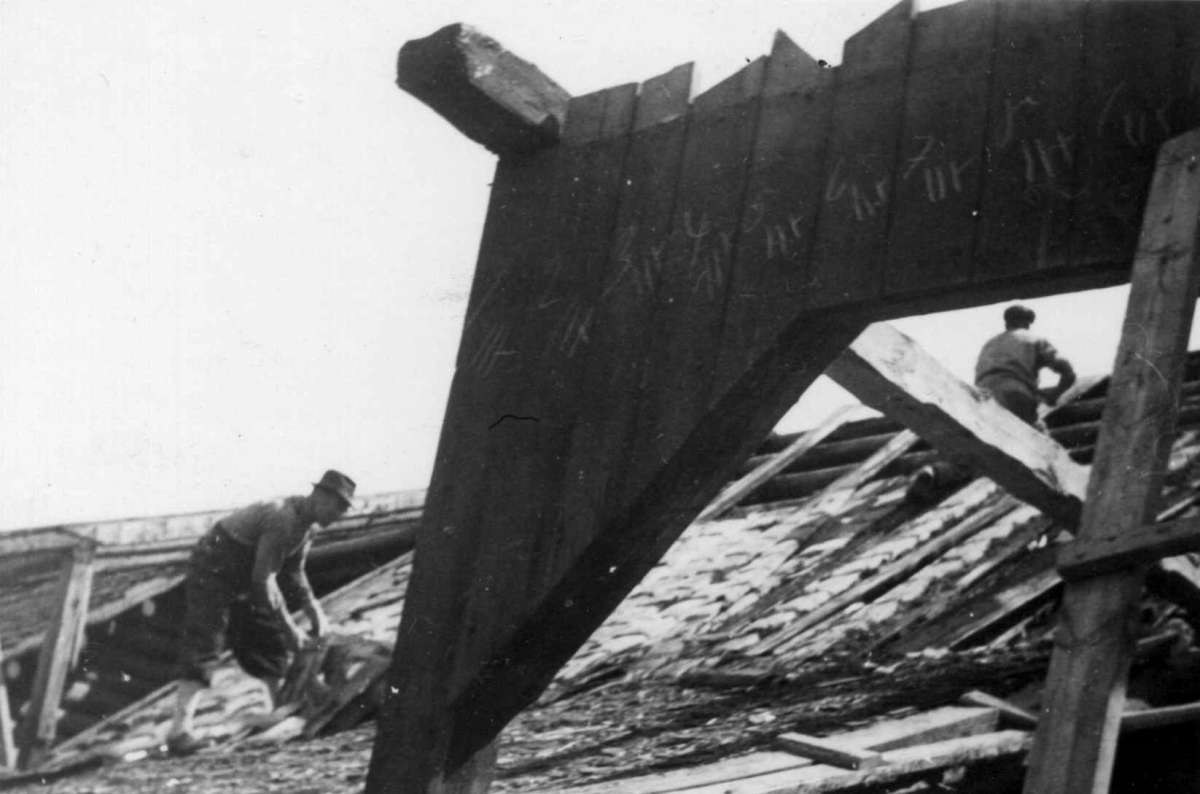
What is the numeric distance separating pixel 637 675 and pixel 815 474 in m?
3.07

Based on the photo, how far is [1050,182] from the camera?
221 centimetres

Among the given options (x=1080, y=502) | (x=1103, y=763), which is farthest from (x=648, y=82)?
(x=1080, y=502)

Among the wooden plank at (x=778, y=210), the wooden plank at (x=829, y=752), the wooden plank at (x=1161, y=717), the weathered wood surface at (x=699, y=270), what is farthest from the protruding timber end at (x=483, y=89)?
the wooden plank at (x=1161, y=717)

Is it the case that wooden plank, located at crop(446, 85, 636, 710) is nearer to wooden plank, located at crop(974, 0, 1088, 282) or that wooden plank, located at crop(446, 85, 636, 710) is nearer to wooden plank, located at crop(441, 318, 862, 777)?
wooden plank, located at crop(441, 318, 862, 777)

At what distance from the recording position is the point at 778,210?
8.18 ft

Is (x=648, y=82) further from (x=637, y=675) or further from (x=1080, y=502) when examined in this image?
(x=637, y=675)

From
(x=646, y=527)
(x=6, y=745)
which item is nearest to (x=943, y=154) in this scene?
(x=646, y=527)

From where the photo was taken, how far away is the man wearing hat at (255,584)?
8.95 metres

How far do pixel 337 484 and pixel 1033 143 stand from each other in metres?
7.32

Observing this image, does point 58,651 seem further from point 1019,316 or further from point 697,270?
point 697,270

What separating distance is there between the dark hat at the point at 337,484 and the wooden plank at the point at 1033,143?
7.23 meters

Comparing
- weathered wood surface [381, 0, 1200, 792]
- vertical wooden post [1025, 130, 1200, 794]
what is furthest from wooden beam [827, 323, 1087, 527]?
weathered wood surface [381, 0, 1200, 792]

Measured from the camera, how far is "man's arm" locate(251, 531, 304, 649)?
8.88 metres

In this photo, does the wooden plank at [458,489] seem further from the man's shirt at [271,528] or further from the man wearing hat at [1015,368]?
the man's shirt at [271,528]
